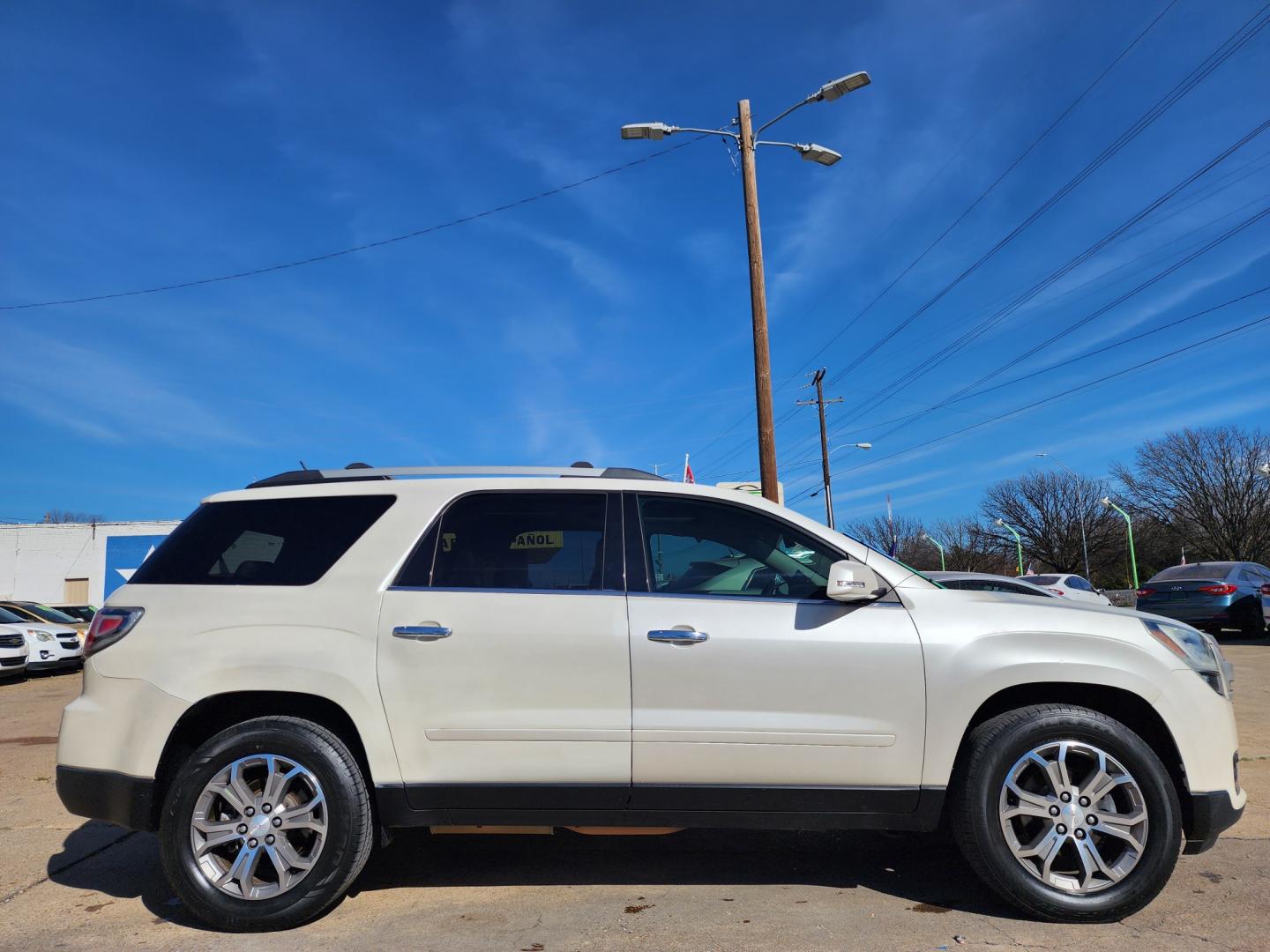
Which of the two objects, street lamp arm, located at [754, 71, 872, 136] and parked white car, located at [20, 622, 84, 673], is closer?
street lamp arm, located at [754, 71, 872, 136]

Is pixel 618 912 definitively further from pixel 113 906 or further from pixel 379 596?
pixel 113 906

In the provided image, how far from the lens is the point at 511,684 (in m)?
3.58

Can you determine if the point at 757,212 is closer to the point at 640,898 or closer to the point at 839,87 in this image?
the point at 839,87

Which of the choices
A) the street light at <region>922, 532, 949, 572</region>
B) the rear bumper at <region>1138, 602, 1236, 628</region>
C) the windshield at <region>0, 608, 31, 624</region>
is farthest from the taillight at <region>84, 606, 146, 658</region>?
the street light at <region>922, 532, 949, 572</region>

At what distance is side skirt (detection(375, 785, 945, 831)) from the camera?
140 inches

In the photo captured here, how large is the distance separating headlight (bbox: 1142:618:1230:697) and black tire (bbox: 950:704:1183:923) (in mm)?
402

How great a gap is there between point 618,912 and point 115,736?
2183 mm

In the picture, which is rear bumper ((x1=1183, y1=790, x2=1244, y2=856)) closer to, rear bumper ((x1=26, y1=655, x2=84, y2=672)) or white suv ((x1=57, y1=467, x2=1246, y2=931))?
white suv ((x1=57, y1=467, x2=1246, y2=931))

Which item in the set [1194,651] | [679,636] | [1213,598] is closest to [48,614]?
[679,636]

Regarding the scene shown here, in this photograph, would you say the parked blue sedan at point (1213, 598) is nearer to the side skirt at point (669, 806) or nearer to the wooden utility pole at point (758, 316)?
the wooden utility pole at point (758, 316)

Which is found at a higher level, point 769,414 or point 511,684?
point 769,414

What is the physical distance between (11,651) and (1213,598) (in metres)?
21.2

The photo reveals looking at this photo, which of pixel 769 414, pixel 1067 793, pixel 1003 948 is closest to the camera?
pixel 1003 948

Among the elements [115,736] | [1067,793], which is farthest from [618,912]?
[115,736]
